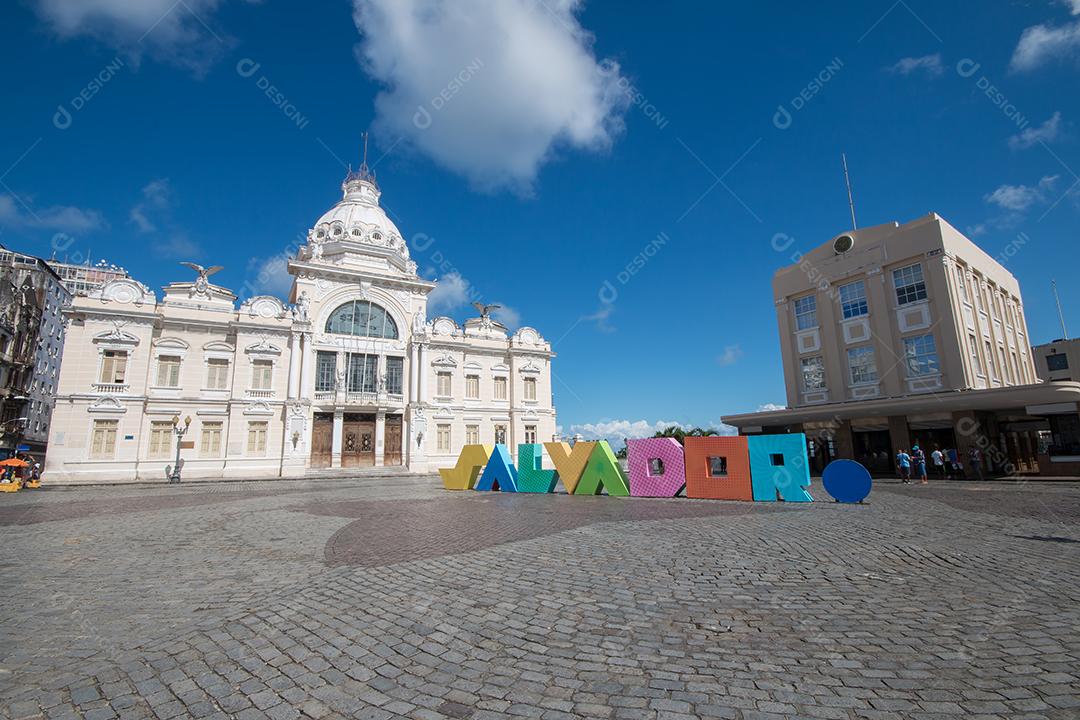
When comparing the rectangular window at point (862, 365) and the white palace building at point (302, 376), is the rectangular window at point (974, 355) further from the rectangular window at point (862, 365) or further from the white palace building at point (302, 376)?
the white palace building at point (302, 376)

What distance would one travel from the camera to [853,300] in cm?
2917

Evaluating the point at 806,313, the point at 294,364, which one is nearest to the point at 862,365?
the point at 806,313

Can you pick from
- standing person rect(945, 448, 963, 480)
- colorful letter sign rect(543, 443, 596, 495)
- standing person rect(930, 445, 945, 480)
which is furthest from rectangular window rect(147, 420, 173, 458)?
standing person rect(945, 448, 963, 480)

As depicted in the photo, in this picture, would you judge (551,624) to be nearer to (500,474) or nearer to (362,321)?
(500,474)

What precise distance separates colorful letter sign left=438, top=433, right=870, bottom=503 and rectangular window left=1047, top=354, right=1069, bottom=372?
51469mm

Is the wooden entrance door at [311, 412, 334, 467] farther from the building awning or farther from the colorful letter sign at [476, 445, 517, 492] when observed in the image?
the building awning

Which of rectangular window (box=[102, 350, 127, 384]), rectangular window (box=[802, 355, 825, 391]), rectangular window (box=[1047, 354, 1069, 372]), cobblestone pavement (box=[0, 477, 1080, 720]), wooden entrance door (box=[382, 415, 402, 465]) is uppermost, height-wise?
rectangular window (box=[1047, 354, 1069, 372])

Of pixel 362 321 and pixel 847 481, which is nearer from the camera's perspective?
pixel 847 481

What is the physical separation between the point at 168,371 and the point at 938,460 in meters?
40.8

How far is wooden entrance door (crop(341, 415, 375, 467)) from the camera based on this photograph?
33.7 m

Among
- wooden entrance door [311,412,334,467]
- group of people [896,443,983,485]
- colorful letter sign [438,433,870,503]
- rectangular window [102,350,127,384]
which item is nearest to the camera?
colorful letter sign [438,433,870,503]

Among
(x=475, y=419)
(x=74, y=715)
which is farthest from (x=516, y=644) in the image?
(x=475, y=419)

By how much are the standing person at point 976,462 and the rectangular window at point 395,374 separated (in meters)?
32.8

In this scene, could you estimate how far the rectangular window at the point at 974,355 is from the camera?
1022 inches
